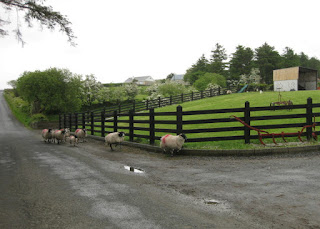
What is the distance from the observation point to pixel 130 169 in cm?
712

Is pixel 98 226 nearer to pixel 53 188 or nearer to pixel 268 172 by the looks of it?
pixel 53 188

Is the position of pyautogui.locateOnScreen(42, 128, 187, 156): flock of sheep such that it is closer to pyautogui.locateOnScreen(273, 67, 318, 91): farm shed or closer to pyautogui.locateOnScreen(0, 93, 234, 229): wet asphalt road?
pyautogui.locateOnScreen(0, 93, 234, 229): wet asphalt road

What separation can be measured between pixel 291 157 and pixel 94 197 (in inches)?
237

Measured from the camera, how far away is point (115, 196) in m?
4.66

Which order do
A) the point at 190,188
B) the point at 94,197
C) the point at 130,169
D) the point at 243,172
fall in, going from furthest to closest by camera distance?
the point at 130,169, the point at 243,172, the point at 190,188, the point at 94,197

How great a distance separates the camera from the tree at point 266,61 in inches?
3126

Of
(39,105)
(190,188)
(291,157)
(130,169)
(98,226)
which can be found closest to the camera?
(98,226)

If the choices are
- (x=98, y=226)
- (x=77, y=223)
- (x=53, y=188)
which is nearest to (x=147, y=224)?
(x=98, y=226)

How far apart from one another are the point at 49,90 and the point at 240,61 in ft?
197

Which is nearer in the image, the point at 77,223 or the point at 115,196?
the point at 77,223

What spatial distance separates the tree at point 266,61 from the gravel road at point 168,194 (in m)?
78.9

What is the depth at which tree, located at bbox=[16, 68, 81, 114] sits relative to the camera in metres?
39.9

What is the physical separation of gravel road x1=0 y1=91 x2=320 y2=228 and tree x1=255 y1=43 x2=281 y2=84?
259 ft

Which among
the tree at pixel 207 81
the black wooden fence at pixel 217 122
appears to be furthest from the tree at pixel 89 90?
the black wooden fence at pixel 217 122
